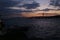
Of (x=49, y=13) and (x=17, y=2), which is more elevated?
(x=17, y=2)

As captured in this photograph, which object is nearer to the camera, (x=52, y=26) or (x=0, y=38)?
(x=0, y=38)

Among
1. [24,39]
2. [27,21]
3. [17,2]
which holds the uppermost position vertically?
[17,2]

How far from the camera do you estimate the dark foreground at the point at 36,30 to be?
189 centimetres

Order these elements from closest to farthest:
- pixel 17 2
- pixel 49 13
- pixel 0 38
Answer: pixel 0 38
pixel 49 13
pixel 17 2

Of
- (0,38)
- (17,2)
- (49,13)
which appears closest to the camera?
(0,38)

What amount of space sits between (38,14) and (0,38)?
53 centimetres

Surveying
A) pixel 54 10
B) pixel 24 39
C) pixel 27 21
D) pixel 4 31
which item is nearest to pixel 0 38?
pixel 4 31

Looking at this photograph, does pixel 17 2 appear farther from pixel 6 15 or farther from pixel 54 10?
pixel 54 10

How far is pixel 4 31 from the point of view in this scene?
75.1 inches

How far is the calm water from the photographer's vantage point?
1.95 meters

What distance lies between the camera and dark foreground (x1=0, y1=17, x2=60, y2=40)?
1892mm

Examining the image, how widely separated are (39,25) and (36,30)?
0.11 metres

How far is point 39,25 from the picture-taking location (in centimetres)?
211

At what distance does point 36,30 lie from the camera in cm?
203
